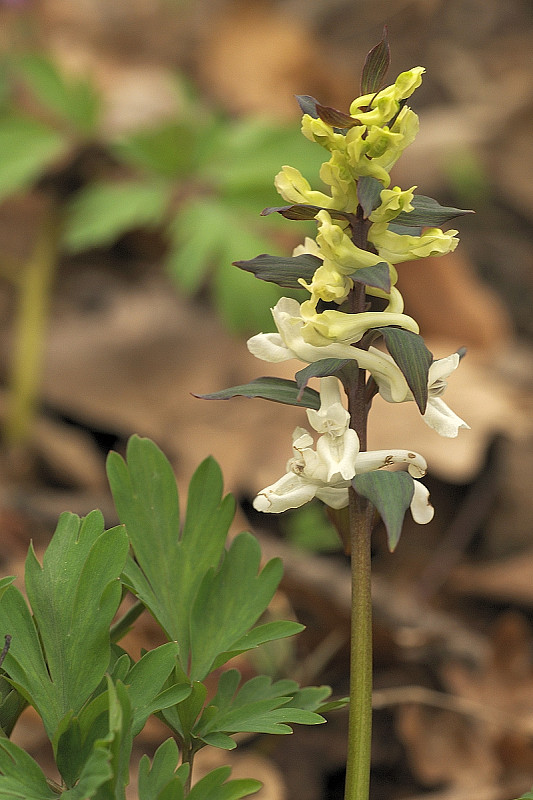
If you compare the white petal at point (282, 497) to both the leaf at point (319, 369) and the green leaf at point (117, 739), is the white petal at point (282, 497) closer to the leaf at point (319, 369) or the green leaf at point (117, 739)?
the leaf at point (319, 369)

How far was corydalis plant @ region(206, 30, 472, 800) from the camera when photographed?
100 centimetres

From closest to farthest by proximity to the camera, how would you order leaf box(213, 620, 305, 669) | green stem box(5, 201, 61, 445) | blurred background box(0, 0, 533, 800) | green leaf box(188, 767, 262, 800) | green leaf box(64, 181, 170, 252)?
green leaf box(188, 767, 262, 800) → leaf box(213, 620, 305, 669) → blurred background box(0, 0, 533, 800) → green leaf box(64, 181, 170, 252) → green stem box(5, 201, 61, 445)

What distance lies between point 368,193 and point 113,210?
2.30 meters

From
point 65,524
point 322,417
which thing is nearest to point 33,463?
point 65,524

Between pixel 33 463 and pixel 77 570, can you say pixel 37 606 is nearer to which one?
pixel 77 570

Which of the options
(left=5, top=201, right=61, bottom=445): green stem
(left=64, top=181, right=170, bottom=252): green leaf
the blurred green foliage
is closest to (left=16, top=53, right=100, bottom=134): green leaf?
the blurred green foliage

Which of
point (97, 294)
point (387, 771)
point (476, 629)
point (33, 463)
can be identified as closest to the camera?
point (387, 771)

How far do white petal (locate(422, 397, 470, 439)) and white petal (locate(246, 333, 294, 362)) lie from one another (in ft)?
0.63

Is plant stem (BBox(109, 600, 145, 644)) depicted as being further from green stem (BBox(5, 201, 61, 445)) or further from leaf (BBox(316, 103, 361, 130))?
green stem (BBox(5, 201, 61, 445))

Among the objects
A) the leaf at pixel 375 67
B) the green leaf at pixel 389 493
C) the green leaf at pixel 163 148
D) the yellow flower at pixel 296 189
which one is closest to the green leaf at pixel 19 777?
the green leaf at pixel 389 493

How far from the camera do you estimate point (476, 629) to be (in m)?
2.79

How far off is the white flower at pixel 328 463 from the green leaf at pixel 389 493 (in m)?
0.03

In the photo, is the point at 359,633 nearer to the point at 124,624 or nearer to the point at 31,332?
the point at 124,624

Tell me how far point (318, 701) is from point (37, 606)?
42 centimetres
